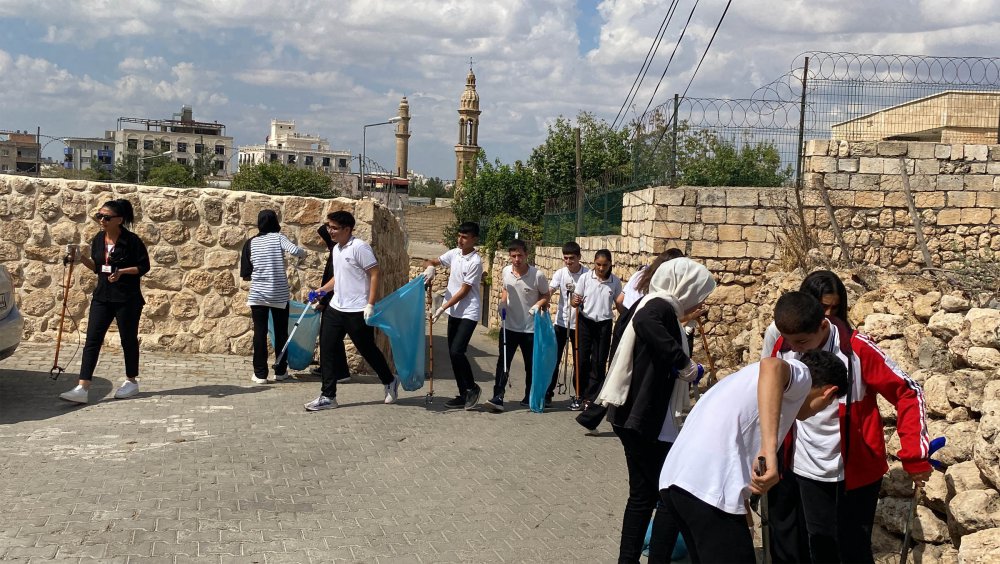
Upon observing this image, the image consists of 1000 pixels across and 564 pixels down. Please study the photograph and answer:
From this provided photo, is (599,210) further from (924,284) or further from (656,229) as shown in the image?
(924,284)

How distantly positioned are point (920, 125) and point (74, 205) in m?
14.8

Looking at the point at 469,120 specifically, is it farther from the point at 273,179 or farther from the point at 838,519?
the point at 838,519

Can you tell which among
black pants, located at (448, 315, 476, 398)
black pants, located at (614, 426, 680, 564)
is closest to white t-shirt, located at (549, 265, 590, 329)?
black pants, located at (448, 315, 476, 398)

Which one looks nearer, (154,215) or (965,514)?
(965,514)

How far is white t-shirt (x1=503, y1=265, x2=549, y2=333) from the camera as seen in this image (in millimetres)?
8922

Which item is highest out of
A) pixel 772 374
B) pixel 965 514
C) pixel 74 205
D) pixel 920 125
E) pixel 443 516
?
pixel 920 125

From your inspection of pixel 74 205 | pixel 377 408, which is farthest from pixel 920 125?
pixel 74 205

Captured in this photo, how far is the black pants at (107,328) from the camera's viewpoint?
786 centimetres

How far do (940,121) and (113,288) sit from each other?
1524cm

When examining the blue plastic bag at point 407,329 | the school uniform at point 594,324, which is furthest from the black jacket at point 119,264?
the school uniform at point 594,324

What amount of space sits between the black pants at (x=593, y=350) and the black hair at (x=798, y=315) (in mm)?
5423

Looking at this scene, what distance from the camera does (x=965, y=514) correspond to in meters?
4.36

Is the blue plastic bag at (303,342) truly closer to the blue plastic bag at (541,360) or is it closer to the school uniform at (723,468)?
the blue plastic bag at (541,360)

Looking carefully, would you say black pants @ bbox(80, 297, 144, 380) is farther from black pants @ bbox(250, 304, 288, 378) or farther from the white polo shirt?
the white polo shirt
